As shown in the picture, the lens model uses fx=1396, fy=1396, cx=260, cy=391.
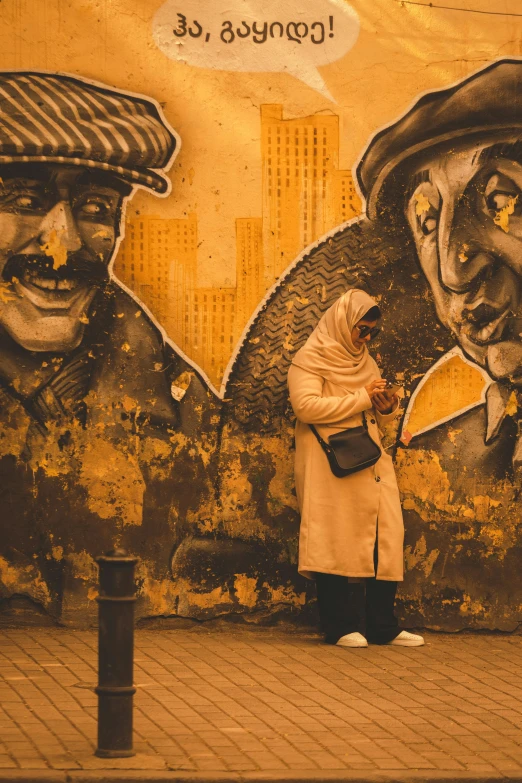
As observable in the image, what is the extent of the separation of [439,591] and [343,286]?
1992 millimetres

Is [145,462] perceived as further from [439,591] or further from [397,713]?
[397,713]

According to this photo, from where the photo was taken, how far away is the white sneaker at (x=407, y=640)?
8.35 meters

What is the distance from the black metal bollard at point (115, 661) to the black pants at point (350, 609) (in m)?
2.65

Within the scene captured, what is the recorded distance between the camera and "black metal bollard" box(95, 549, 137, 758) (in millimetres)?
5781

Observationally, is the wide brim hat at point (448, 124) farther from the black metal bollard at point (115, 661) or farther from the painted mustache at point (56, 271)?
the black metal bollard at point (115, 661)

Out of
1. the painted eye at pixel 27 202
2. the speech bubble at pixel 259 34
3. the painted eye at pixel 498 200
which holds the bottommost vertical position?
the painted eye at pixel 27 202

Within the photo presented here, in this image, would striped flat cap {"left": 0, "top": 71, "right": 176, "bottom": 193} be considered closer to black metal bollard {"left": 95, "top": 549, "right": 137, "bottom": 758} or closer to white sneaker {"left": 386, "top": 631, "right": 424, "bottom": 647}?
white sneaker {"left": 386, "top": 631, "right": 424, "bottom": 647}

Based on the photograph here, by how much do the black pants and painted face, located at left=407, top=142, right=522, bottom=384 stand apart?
1.58 metres

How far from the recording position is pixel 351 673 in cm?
758

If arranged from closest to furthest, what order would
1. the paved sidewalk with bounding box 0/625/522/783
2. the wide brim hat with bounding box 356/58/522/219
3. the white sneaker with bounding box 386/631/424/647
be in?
1. the paved sidewalk with bounding box 0/625/522/783
2. the white sneaker with bounding box 386/631/424/647
3. the wide brim hat with bounding box 356/58/522/219

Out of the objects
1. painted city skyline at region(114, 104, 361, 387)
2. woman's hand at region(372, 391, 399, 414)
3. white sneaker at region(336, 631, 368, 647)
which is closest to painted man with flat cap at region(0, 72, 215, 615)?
painted city skyline at region(114, 104, 361, 387)

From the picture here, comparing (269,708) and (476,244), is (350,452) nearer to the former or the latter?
(476,244)

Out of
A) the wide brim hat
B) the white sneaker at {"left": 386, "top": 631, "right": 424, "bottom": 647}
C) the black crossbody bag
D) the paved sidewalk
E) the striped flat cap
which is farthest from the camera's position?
the wide brim hat

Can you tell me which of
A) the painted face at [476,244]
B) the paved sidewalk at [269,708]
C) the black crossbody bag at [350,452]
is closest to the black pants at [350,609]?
the paved sidewalk at [269,708]
